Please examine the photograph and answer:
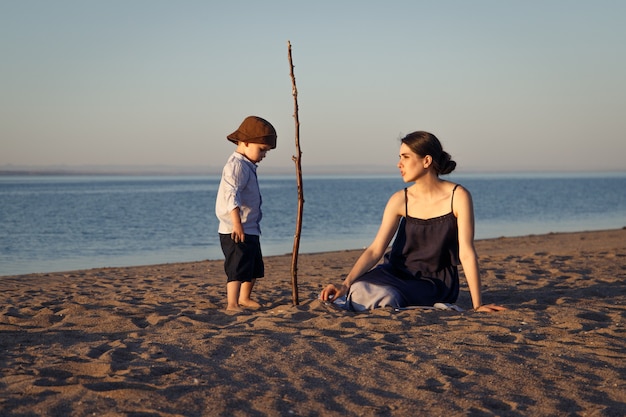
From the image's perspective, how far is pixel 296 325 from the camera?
5.08 meters

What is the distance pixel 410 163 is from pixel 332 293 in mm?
1219

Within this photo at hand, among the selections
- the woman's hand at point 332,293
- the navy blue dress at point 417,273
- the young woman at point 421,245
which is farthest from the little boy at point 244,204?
the navy blue dress at point 417,273

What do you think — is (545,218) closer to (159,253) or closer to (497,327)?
(159,253)

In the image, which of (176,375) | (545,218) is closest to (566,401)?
(176,375)

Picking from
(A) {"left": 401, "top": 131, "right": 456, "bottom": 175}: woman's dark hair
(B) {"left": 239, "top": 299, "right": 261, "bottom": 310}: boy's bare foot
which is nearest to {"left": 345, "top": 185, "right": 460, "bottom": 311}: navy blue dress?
(A) {"left": 401, "top": 131, "right": 456, "bottom": 175}: woman's dark hair

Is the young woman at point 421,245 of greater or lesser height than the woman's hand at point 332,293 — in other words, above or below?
above

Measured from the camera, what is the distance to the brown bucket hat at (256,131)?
6.09 m

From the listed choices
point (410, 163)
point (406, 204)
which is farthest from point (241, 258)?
point (410, 163)

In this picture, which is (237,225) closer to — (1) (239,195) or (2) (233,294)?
(1) (239,195)

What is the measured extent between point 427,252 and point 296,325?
4.42 ft

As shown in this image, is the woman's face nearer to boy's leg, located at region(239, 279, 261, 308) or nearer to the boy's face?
the boy's face

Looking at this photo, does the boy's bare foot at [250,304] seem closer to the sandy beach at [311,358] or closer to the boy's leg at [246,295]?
the boy's leg at [246,295]

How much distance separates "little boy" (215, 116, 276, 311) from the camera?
6.01 metres

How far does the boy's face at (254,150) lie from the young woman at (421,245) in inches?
47.3
